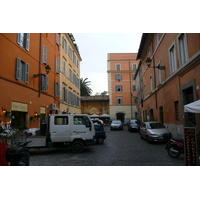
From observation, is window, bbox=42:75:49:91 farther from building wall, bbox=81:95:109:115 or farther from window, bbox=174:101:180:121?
building wall, bbox=81:95:109:115

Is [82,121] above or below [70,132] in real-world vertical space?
above

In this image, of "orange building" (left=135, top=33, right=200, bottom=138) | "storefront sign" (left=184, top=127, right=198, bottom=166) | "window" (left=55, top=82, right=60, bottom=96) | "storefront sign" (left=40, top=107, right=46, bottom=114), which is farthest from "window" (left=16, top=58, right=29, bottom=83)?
"storefront sign" (left=184, top=127, right=198, bottom=166)

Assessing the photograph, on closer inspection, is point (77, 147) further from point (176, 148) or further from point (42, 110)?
point (42, 110)

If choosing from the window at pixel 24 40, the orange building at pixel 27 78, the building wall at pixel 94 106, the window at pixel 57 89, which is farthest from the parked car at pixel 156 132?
the building wall at pixel 94 106

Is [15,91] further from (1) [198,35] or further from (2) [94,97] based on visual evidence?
(2) [94,97]

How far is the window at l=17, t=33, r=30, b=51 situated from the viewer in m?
13.1

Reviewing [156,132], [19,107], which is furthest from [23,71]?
[156,132]

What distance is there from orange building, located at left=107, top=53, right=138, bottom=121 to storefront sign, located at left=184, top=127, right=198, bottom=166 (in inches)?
1480

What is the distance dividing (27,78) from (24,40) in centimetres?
280

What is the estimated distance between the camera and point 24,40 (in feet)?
45.8

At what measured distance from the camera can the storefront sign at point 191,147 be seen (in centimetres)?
540

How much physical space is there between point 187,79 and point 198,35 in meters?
2.54

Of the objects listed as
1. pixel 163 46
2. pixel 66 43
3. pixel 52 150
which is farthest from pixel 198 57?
pixel 66 43

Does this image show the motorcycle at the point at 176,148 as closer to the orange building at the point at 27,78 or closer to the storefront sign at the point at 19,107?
the orange building at the point at 27,78
